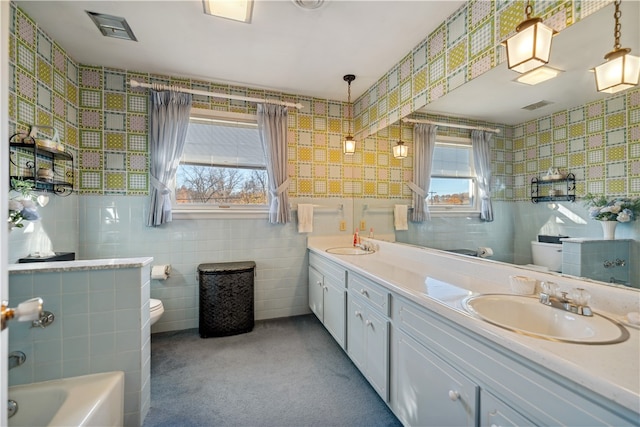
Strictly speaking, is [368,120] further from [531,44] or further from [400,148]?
[531,44]

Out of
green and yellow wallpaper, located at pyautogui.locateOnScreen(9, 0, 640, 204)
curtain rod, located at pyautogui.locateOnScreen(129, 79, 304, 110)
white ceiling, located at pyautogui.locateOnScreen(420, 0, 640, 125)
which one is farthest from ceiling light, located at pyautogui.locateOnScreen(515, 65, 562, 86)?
curtain rod, located at pyautogui.locateOnScreen(129, 79, 304, 110)

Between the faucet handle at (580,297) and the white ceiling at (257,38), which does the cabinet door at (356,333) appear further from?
the white ceiling at (257,38)

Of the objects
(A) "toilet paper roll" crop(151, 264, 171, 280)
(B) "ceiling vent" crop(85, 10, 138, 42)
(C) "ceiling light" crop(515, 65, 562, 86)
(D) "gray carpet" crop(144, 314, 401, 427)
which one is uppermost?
(B) "ceiling vent" crop(85, 10, 138, 42)

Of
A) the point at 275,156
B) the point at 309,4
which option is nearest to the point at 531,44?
the point at 309,4

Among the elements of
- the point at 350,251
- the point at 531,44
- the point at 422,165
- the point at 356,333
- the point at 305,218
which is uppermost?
the point at 531,44

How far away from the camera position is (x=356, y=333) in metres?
1.96

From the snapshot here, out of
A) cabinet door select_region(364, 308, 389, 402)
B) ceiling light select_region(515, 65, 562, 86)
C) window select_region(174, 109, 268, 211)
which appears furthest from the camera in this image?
window select_region(174, 109, 268, 211)

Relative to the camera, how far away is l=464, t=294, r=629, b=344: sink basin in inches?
34.5

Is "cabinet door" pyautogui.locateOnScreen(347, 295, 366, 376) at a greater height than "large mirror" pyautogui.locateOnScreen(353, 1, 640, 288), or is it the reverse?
"large mirror" pyautogui.locateOnScreen(353, 1, 640, 288)

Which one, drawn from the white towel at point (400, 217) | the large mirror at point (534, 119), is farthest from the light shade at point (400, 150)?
the white towel at point (400, 217)

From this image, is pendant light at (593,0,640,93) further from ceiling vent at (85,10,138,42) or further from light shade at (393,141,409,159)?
ceiling vent at (85,10,138,42)

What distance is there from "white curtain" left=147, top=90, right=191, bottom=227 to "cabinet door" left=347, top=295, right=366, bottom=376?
6.33 feet

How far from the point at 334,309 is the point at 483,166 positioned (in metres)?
1.58

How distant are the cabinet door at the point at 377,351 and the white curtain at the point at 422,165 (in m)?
0.95
